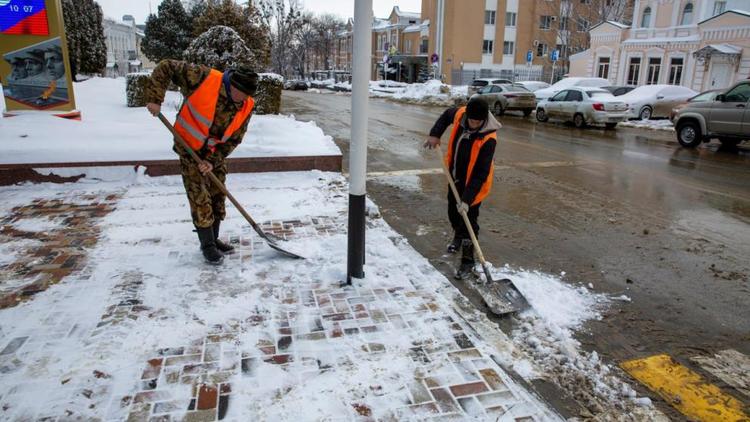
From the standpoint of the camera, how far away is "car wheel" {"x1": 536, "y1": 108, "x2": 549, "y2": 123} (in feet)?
62.2

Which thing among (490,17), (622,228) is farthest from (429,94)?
(622,228)

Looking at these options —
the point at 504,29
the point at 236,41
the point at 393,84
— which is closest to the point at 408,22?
the point at 504,29

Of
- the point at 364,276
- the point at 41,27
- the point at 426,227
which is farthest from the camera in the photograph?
the point at 41,27

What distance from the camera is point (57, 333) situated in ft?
10.2

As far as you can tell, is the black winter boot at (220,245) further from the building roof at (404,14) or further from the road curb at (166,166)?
the building roof at (404,14)

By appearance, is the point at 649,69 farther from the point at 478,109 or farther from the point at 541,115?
the point at 478,109

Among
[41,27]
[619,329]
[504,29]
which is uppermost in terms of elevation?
[504,29]

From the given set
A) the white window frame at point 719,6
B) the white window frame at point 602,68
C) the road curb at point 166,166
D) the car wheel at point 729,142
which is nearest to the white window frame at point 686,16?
the white window frame at point 719,6

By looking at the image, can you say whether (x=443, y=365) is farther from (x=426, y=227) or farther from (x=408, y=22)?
(x=408, y=22)

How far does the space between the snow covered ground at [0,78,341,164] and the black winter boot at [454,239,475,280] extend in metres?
3.67

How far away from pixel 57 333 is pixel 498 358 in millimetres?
2662

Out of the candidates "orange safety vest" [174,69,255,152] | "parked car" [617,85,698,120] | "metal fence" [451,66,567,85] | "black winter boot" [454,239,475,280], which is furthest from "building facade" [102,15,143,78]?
"black winter boot" [454,239,475,280]

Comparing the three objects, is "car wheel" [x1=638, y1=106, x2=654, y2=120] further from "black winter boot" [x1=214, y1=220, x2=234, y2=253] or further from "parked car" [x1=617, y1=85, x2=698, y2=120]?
"black winter boot" [x1=214, y1=220, x2=234, y2=253]

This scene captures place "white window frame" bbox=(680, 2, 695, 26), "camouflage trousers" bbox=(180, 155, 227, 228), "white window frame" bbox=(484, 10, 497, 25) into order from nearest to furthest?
"camouflage trousers" bbox=(180, 155, 227, 228) < "white window frame" bbox=(680, 2, 695, 26) < "white window frame" bbox=(484, 10, 497, 25)
